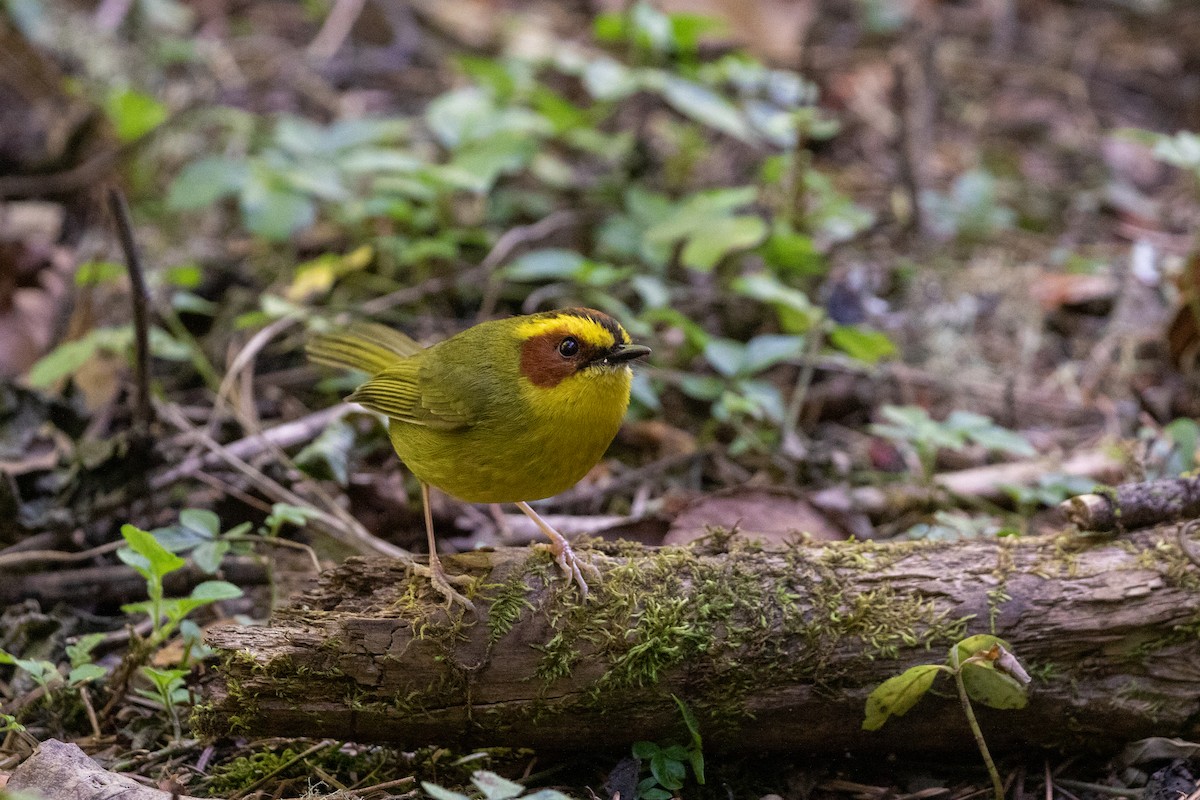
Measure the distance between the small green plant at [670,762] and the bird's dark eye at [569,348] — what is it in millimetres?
1084

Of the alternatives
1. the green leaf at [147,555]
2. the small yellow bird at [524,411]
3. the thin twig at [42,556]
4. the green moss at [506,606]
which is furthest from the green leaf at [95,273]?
the green moss at [506,606]

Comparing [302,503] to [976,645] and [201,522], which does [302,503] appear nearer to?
[201,522]

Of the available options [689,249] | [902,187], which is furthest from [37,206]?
[902,187]

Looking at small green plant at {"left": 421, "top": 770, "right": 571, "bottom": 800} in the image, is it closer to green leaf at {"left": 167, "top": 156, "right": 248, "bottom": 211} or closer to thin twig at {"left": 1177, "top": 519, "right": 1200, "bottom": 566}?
thin twig at {"left": 1177, "top": 519, "right": 1200, "bottom": 566}

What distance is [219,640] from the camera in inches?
107

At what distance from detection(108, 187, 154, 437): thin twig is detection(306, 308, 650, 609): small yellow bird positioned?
1.02m

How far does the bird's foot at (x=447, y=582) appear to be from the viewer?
111 inches

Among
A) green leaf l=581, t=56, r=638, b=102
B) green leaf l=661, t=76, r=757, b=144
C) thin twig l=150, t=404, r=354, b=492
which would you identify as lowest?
thin twig l=150, t=404, r=354, b=492

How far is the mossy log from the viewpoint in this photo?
2.77 metres

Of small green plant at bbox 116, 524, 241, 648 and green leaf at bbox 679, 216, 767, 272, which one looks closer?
small green plant at bbox 116, 524, 241, 648

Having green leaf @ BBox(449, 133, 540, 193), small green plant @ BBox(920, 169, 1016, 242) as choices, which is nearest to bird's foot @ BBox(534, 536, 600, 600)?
green leaf @ BBox(449, 133, 540, 193)

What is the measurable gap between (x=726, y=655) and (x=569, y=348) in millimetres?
1060

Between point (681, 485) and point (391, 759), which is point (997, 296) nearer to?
point (681, 485)

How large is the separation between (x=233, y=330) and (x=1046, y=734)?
4.10 metres
